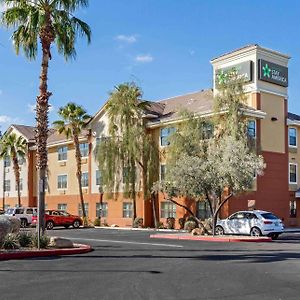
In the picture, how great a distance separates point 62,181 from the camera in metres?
57.4

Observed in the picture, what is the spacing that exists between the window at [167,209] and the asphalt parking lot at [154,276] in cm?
2303

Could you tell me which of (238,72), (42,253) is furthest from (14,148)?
(42,253)

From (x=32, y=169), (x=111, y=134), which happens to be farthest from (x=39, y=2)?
(x=32, y=169)

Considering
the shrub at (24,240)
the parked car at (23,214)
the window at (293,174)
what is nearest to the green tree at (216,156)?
the window at (293,174)

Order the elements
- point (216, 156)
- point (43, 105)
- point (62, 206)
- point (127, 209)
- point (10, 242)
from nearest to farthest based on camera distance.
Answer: point (10, 242)
point (43, 105)
point (216, 156)
point (127, 209)
point (62, 206)

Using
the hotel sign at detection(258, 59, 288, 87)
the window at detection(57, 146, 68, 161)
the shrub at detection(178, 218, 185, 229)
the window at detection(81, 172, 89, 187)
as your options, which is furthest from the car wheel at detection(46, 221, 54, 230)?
the hotel sign at detection(258, 59, 288, 87)

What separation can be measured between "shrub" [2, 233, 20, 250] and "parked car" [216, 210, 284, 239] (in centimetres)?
1489

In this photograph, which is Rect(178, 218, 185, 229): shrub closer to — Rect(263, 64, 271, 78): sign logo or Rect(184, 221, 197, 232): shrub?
Rect(184, 221, 197, 232): shrub

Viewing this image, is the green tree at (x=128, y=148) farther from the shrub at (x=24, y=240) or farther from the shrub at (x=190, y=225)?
the shrub at (x=24, y=240)

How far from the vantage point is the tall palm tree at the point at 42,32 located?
22.5 m

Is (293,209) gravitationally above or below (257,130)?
below

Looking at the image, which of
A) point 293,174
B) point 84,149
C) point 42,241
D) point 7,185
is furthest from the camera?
point 7,185

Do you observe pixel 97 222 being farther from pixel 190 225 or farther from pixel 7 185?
pixel 7 185

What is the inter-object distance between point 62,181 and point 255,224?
31325 millimetres
